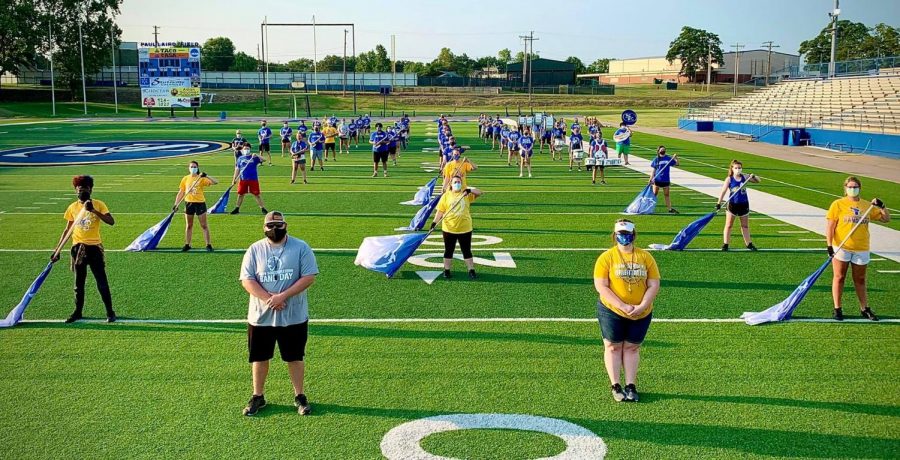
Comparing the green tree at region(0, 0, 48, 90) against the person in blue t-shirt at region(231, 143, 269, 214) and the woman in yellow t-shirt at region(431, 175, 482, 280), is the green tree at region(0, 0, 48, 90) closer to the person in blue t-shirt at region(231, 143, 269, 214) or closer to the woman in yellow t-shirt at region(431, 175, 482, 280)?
the person in blue t-shirt at region(231, 143, 269, 214)

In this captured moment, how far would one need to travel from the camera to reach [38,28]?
289 ft

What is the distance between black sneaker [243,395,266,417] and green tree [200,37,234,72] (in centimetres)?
11922

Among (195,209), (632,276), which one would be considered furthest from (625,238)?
(195,209)

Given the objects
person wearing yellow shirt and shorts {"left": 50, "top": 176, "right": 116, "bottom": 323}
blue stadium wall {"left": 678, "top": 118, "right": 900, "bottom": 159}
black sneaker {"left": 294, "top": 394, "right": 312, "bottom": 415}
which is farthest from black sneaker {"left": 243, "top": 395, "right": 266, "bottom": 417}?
blue stadium wall {"left": 678, "top": 118, "right": 900, "bottom": 159}

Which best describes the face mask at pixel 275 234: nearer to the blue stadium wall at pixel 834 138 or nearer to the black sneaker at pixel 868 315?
the black sneaker at pixel 868 315

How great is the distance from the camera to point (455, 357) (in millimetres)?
8398

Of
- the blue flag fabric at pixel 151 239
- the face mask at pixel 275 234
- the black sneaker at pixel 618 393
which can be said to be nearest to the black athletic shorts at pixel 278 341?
the face mask at pixel 275 234

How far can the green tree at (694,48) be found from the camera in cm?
12481

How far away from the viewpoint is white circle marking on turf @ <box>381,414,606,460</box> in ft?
20.2

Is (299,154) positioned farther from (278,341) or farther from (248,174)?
(278,341)

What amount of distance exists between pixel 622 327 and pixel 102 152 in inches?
1360

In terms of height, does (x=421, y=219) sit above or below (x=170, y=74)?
below

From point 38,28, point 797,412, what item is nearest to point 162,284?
point 797,412

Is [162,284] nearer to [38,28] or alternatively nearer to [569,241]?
[569,241]
